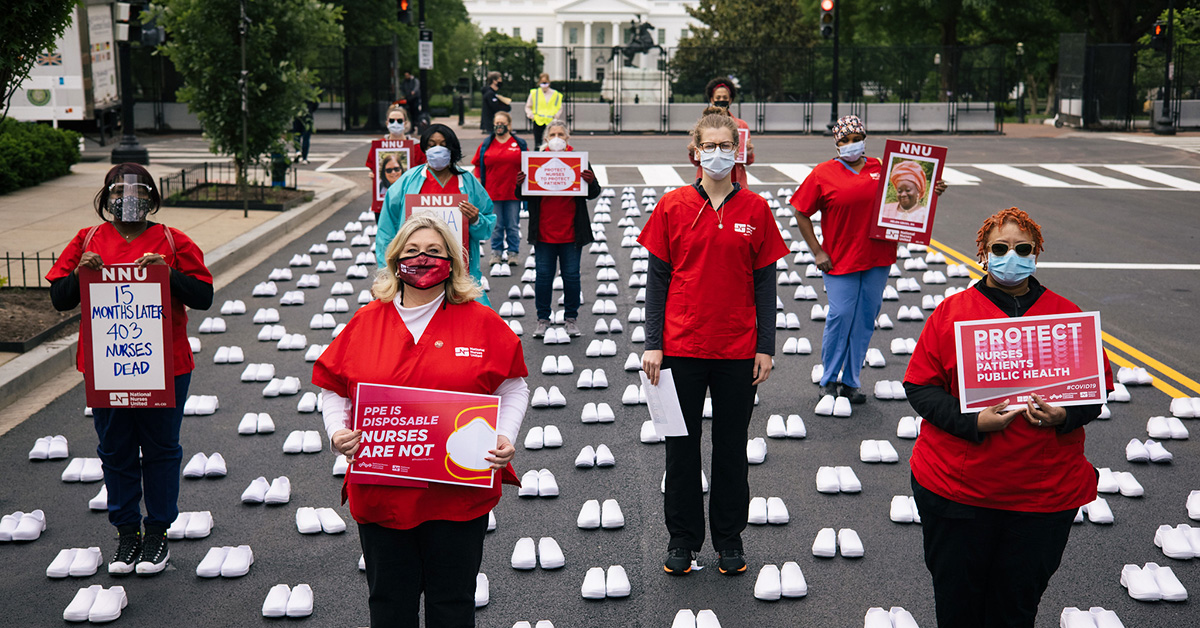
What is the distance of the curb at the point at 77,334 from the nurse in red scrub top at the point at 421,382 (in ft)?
18.6

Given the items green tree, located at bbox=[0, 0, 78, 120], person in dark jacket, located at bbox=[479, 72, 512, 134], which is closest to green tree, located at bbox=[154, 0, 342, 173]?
person in dark jacket, located at bbox=[479, 72, 512, 134]

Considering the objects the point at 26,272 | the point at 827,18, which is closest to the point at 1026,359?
the point at 26,272

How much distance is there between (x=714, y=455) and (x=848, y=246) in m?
3.24

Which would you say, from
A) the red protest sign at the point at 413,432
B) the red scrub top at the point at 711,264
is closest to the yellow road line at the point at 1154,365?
the red scrub top at the point at 711,264

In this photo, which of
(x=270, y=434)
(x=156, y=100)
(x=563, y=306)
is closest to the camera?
(x=270, y=434)

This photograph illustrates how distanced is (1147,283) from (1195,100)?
32.9 m

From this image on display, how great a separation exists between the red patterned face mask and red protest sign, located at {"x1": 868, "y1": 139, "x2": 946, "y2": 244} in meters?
5.00

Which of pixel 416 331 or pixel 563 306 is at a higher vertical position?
pixel 416 331

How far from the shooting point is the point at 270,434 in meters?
7.82

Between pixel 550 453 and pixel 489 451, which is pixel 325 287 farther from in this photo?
pixel 489 451

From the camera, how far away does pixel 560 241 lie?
10656 mm

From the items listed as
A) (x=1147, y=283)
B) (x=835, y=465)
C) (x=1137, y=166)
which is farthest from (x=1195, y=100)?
(x=835, y=465)

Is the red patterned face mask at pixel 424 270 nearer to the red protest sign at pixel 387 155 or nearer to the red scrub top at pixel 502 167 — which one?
the red scrub top at pixel 502 167

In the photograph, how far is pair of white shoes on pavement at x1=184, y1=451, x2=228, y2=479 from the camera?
6.95m
